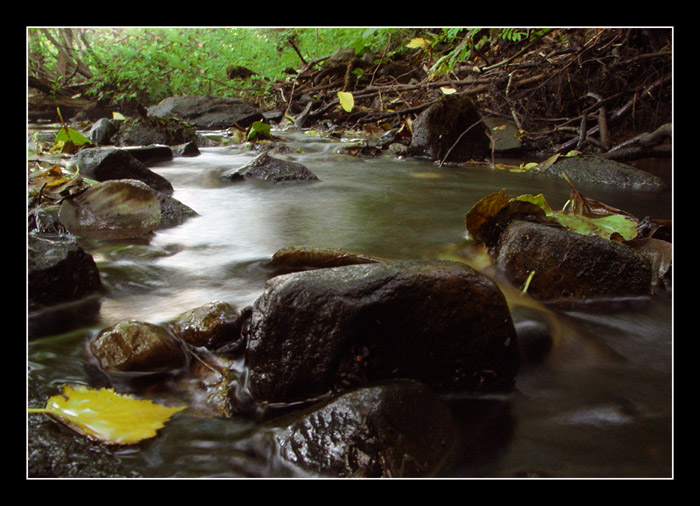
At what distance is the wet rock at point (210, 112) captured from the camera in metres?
10.8

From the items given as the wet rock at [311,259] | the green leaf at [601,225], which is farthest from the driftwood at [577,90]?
the wet rock at [311,259]

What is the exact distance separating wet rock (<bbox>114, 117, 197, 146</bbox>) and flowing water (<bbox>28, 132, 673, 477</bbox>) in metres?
3.34

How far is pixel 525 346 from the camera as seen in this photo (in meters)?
1.87

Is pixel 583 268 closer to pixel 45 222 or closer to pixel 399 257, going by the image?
pixel 399 257

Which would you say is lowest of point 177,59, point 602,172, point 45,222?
point 45,222

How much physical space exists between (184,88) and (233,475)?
576 inches

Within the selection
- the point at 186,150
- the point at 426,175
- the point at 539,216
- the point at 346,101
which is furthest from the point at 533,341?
the point at 346,101

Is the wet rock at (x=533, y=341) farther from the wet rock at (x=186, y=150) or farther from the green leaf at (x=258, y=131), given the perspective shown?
the green leaf at (x=258, y=131)

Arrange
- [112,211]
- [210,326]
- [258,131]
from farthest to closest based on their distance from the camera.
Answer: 1. [258,131]
2. [112,211]
3. [210,326]

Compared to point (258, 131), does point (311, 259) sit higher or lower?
lower

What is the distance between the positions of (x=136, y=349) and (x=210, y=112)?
10.2m

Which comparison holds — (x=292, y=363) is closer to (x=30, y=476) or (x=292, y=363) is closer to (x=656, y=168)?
(x=30, y=476)

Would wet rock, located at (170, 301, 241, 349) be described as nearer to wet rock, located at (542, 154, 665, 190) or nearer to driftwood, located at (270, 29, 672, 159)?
wet rock, located at (542, 154, 665, 190)

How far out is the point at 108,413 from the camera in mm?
1477
